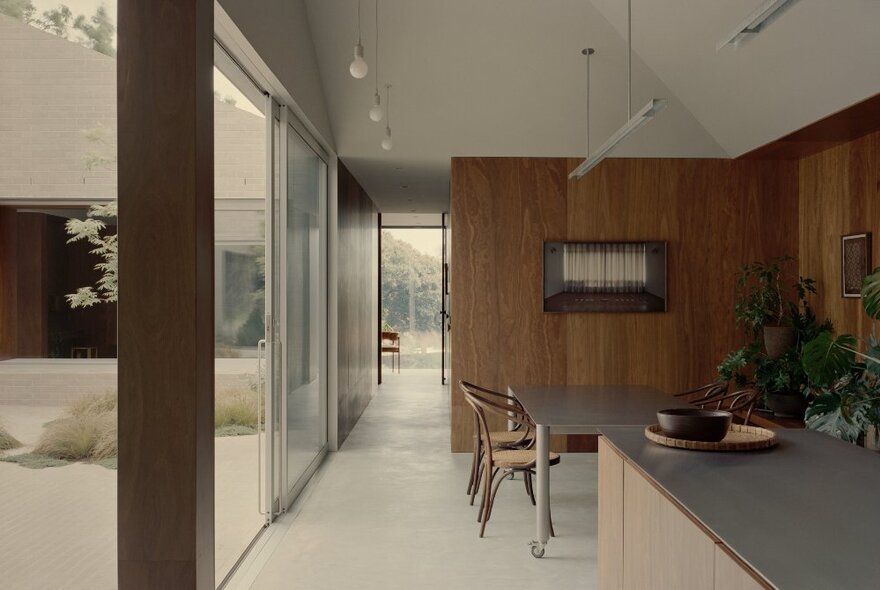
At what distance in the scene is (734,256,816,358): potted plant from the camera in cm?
582

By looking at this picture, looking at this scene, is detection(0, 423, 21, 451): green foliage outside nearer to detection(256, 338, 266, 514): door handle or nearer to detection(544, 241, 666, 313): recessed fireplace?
detection(256, 338, 266, 514): door handle

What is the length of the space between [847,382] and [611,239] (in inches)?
90.4

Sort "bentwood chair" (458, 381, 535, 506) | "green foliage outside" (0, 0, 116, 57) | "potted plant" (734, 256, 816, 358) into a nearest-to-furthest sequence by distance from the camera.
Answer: "green foliage outside" (0, 0, 116, 57) → "bentwood chair" (458, 381, 535, 506) → "potted plant" (734, 256, 816, 358)

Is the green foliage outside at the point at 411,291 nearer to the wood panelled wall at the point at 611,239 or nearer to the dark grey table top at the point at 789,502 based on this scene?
the wood panelled wall at the point at 611,239

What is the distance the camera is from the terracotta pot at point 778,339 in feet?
18.9

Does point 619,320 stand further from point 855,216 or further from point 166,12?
point 166,12

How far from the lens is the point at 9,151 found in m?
2.14

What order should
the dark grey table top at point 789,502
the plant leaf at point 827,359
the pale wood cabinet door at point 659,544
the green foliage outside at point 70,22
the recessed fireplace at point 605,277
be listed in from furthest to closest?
the recessed fireplace at point 605,277, the plant leaf at point 827,359, the green foliage outside at point 70,22, the pale wood cabinet door at point 659,544, the dark grey table top at point 789,502

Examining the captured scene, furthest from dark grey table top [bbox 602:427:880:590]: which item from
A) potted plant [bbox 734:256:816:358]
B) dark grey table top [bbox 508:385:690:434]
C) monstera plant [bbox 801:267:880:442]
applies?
potted plant [bbox 734:256:816:358]

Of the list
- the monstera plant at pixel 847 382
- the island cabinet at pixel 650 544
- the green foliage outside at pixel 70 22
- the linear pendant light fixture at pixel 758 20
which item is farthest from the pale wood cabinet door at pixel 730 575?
the monstera plant at pixel 847 382

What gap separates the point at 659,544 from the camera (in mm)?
1976

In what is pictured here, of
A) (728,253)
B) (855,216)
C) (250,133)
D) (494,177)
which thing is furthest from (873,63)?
(250,133)

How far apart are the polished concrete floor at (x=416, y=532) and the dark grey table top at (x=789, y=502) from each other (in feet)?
4.86

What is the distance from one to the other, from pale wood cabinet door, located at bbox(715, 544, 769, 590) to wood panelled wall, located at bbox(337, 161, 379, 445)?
5.34 metres
